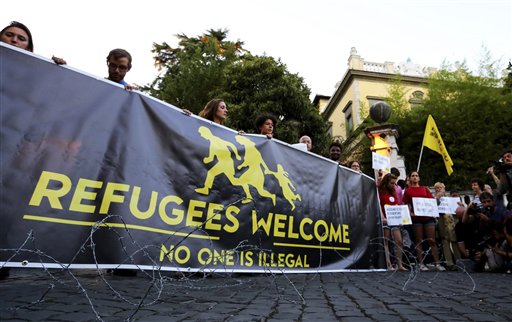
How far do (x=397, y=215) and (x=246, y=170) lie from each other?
10.2ft

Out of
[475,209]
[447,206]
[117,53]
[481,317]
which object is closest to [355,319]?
[481,317]

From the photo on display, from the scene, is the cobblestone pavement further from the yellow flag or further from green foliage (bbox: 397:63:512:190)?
green foliage (bbox: 397:63:512:190)

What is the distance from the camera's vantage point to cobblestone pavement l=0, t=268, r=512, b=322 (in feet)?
6.86

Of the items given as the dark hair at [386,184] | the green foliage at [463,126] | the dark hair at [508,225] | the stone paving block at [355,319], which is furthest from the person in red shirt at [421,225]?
the green foliage at [463,126]

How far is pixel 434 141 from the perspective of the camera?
9125mm

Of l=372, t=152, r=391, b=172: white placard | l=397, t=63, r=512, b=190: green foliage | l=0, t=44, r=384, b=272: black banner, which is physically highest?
l=397, t=63, r=512, b=190: green foliage

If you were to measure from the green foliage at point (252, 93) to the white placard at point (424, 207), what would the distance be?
979 cm

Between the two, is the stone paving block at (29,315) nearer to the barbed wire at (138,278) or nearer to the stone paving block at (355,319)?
the barbed wire at (138,278)

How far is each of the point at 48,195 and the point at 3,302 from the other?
2.44 feet

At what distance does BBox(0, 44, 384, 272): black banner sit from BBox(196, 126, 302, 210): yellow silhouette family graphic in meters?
0.01

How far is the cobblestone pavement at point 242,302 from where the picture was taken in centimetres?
209

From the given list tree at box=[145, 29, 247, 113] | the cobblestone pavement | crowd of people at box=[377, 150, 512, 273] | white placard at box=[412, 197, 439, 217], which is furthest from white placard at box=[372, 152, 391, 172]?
tree at box=[145, 29, 247, 113]

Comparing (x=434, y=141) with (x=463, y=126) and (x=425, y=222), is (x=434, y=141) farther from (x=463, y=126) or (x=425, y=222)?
(x=463, y=126)

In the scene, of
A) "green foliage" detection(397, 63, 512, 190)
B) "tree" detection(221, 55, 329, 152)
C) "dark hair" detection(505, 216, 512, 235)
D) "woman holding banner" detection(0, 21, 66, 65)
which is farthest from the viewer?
"tree" detection(221, 55, 329, 152)
